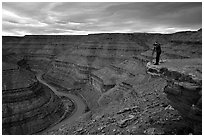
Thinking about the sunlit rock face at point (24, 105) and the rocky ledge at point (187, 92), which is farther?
the sunlit rock face at point (24, 105)

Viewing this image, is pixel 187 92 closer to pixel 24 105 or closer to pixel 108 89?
pixel 24 105

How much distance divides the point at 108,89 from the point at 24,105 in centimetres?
1622

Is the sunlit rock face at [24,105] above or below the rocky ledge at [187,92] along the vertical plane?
below

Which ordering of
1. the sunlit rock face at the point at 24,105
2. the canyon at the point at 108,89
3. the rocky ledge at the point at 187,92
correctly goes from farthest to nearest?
the sunlit rock face at the point at 24,105 < the canyon at the point at 108,89 < the rocky ledge at the point at 187,92

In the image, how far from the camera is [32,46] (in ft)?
317

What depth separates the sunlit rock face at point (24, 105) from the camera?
27.9 m

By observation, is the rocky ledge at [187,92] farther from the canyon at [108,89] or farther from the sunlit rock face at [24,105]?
the sunlit rock face at [24,105]

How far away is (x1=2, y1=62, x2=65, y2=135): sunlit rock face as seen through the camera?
27917mm

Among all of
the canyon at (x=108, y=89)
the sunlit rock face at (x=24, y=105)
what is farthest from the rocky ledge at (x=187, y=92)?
the sunlit rock face at (x=24, y=105)

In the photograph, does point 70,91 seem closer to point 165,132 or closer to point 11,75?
point 11,75

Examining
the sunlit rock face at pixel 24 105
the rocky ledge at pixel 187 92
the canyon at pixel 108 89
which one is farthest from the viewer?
the sunlit rock face at pixel 24 105

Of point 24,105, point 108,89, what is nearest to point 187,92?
point 24,105

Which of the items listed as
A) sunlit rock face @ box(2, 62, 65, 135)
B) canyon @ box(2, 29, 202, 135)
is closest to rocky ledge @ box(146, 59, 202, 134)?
canyon @ box(2, 29, 202, 135)

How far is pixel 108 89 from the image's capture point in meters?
41.0
